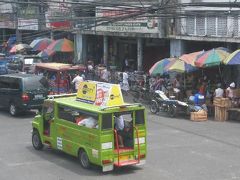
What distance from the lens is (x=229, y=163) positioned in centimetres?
1569

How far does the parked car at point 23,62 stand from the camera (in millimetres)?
39938

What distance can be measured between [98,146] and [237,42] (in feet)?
43.9

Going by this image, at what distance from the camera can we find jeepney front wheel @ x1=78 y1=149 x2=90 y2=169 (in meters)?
15.0

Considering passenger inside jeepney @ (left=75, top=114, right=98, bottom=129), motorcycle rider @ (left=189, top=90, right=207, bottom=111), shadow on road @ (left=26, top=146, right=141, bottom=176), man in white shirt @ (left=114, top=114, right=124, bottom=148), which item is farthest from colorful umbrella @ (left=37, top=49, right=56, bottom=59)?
man in white shirt @ (left=114, top=114, right=124, bottom=148)

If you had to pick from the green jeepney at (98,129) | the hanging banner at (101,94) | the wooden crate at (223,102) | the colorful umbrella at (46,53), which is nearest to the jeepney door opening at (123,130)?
the green jeepney at (98,129)

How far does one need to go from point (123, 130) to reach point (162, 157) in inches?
82.2

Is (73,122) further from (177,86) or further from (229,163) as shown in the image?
(177,86)

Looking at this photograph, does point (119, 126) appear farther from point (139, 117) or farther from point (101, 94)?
point (101, 94)

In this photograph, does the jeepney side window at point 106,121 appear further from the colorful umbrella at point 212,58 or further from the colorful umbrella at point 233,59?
the colorful umbrella at point 212,58

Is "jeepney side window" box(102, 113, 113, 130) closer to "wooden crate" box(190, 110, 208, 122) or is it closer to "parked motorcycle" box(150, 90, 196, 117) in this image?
"wooden crate" box(190, 110, 208, 122)

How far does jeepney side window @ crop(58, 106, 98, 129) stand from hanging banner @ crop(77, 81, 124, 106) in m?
0.45

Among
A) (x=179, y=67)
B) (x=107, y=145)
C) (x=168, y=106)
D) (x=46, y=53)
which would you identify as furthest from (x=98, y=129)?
(x=46, y=53)

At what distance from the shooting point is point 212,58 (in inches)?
946

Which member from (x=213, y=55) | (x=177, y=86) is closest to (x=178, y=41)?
(x=177, y=86)
